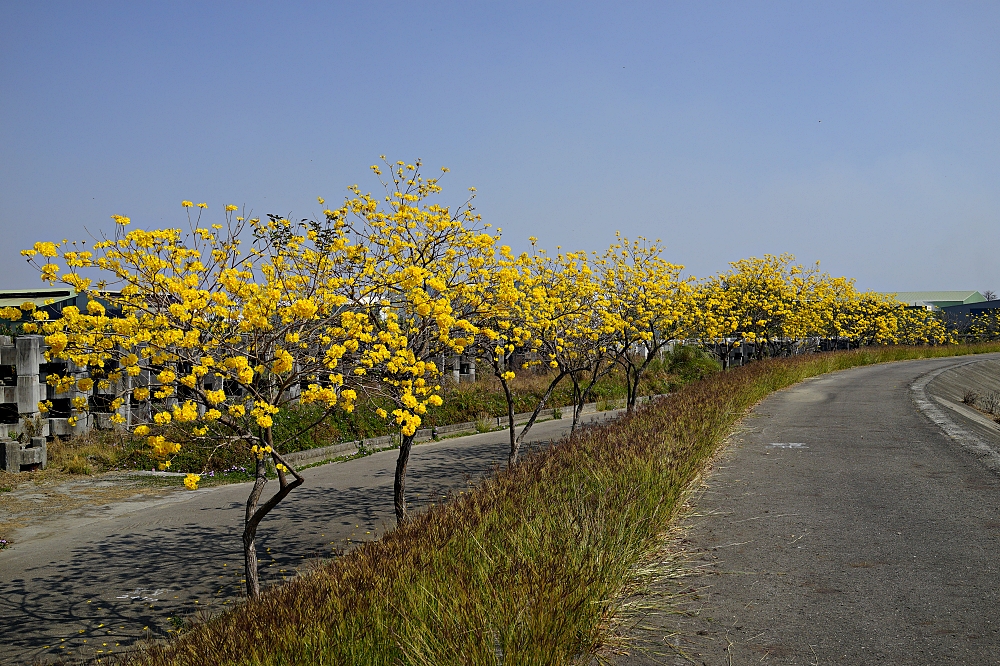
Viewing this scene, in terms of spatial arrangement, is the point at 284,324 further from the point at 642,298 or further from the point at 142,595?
the point at 642,298

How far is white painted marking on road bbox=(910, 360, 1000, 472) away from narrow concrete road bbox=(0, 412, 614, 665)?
6007 mm

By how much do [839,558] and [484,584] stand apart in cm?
291

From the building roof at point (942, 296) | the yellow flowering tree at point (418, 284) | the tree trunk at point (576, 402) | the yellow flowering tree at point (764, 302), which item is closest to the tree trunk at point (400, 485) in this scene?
the yellow flowering tree at point (418, 284)

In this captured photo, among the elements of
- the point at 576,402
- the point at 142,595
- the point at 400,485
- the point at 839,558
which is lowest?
the point at 142,595

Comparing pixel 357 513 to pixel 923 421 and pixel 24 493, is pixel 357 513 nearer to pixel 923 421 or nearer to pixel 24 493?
pixel 24 493

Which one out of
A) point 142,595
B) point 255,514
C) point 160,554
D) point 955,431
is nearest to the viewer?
point 255,514

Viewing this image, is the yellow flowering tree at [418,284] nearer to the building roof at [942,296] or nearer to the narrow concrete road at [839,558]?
the narrow concrete road at [839,558]

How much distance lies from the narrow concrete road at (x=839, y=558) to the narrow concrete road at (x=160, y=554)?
121 inches

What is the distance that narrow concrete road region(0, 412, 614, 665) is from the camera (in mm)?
6306

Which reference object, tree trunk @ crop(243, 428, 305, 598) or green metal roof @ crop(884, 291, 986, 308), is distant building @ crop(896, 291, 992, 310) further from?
tree trunk @ crop(243, 428, 305, 598)

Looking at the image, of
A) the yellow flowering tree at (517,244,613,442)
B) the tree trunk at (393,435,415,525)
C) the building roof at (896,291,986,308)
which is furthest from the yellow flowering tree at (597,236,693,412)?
the building roof at (896,291,986,308)

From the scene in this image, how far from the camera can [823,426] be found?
12664 millimetres

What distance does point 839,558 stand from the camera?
5.68 meters

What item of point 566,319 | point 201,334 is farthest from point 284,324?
point 566,319
